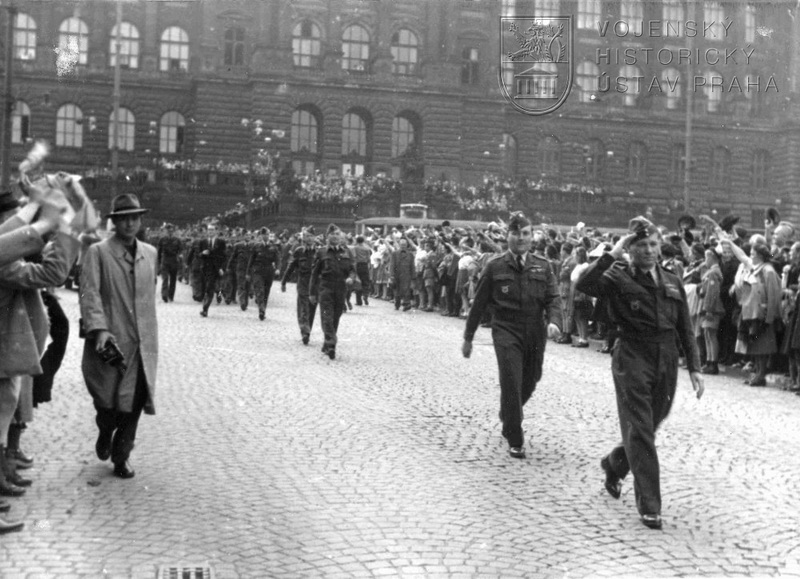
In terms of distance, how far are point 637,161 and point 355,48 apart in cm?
1828

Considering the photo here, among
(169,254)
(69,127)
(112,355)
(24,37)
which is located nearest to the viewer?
(112,355)

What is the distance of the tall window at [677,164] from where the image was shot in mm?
68250

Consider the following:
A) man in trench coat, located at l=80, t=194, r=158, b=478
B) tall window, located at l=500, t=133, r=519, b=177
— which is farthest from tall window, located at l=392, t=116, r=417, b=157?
man in trench coat, located at l=80, t=194, r=158, b=478

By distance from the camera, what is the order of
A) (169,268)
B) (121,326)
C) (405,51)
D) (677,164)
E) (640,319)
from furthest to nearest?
(677,164) < (405,51) < (169,268) < (121,326) < (640,319)

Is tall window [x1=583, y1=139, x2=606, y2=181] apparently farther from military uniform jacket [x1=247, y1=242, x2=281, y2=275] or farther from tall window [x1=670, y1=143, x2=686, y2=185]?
military uniform jacket [x1=247, y1=242, x2=281, y2=275]

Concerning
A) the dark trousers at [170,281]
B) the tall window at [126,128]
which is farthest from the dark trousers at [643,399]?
the tall window at [126,128]

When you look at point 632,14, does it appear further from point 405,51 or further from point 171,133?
point 171,133

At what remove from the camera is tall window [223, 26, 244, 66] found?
61969 mm

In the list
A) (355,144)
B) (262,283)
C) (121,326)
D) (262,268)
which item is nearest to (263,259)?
(262,268)

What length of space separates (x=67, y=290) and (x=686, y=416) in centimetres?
2499

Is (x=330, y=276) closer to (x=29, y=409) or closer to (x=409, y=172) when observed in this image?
(x=29, y=409)

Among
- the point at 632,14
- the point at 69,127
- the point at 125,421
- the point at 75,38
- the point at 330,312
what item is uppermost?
the point at 632,14

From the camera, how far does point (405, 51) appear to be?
63.5 metres

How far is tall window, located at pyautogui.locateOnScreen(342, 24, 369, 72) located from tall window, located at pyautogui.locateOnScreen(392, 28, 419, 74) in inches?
62.1
